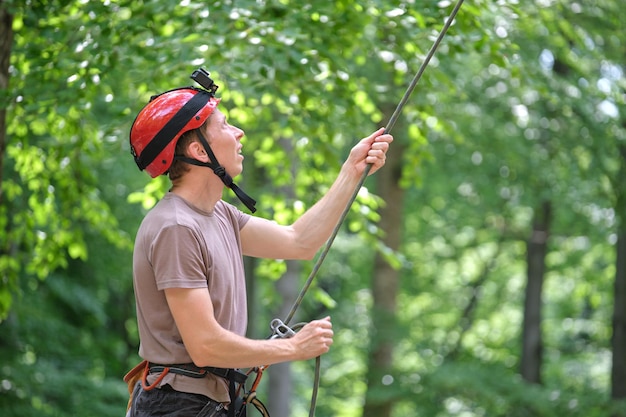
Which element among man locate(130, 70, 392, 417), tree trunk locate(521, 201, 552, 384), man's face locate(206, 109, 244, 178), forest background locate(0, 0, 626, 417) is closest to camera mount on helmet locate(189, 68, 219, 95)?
man locate(130, 70, 392, 417)

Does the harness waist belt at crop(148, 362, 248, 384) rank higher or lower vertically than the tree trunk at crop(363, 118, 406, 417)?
higher

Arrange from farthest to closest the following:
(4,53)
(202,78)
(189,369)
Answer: (4,53) → (202,78) → (189,369)

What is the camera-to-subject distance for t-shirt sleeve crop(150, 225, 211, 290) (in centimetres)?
229

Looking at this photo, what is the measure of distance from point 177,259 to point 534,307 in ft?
32.5

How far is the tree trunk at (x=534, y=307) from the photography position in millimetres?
11555

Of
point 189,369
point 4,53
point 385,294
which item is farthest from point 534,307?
point 189,369

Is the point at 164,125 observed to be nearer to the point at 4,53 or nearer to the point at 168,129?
the point at 168,129

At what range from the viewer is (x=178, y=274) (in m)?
2.29

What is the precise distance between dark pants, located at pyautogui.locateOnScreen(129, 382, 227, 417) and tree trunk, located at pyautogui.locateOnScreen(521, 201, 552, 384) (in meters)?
9.51

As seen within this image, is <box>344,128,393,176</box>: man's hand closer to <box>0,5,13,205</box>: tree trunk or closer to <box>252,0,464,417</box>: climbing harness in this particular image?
<box>252,0,464,417</box>: climbing harness

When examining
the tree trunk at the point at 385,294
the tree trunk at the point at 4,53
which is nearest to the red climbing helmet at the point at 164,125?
the tree trunk at the point at 4,53

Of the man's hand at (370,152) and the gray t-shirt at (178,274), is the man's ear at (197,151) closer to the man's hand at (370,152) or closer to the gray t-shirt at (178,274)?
the gray t-shirt at (178,274)

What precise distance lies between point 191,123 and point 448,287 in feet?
50.7

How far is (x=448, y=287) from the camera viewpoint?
17.6 meters
